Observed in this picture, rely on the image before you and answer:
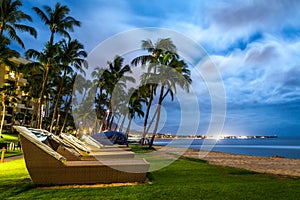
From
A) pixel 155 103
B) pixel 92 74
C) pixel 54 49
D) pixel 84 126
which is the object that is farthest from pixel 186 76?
pixel 84 126

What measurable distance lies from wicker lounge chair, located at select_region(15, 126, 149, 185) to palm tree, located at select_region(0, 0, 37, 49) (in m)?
15.4

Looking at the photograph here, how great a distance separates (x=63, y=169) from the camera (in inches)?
203

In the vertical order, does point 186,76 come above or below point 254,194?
above

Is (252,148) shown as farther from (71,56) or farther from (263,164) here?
(263,164)

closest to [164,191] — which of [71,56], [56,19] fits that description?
[56,19]

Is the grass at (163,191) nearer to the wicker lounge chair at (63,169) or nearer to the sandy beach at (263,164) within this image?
the wicker lounge chair at (63,169)

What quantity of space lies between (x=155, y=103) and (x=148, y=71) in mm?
3117

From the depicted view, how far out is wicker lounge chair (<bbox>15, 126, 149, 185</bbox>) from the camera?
5000 mm

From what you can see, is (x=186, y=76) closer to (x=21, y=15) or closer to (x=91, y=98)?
(x=21, y=15)

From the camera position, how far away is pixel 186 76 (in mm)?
24438

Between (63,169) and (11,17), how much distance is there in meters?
16.2

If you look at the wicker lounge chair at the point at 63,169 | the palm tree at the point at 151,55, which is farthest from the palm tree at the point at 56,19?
the wicker lounge chair at the point at 63,169

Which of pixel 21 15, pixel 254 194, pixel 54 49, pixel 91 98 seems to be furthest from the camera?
pixel 91 98

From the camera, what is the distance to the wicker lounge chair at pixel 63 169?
5.00 meters
